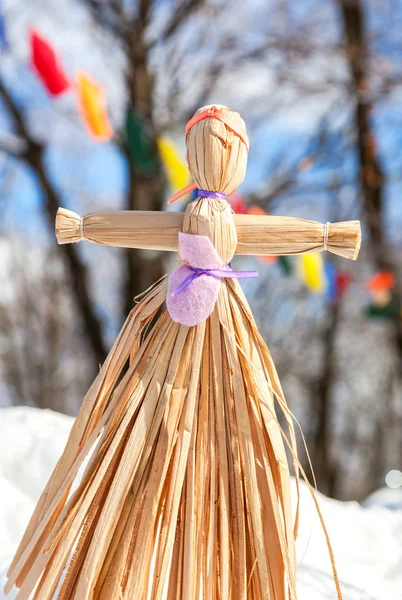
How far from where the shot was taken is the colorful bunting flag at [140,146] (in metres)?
2.74

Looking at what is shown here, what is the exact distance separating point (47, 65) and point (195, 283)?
206cm

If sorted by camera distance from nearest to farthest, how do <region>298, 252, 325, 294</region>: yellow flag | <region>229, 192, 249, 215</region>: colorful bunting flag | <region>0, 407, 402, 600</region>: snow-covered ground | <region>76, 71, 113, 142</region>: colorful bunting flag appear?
<region>0, 407, 402, 600</region>: snow-covered ground < <region>76, 71, 113, 142</region>: colorful bunting flag < <region>229, 192, 249, 215</region>: colorful bunting flag < <region>298, 252, 325, 294</region>: yellow flag

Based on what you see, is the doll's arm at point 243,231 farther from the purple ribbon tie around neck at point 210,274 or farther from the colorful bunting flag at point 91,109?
the colorful bunting flag at point 91,109

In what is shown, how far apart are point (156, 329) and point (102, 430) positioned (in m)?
0.17

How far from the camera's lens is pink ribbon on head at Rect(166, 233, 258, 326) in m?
0.87

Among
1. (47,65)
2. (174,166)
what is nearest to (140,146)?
(174,166)

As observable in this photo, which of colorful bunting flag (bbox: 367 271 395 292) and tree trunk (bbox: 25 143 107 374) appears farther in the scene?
colorful bunting flag (bbox: 367 271 395 292)

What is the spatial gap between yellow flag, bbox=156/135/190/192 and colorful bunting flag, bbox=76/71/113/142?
26cm

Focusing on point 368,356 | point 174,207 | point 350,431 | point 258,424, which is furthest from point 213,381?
point 350,431

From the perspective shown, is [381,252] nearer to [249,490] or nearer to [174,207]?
[174,207]

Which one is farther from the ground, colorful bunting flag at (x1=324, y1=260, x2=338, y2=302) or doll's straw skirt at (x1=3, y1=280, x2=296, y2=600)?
colorful bunting flag at (x1=324, y1=260, x2=338, y2=302)

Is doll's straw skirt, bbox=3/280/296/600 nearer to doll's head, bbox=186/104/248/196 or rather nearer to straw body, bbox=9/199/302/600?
straw body, bbox=9/199/302/600

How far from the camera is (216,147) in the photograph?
87 cm

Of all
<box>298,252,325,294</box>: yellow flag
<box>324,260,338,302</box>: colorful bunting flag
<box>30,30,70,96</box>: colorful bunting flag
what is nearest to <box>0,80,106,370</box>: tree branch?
<box>30,30,70,96</box>: colorful bunting flag
